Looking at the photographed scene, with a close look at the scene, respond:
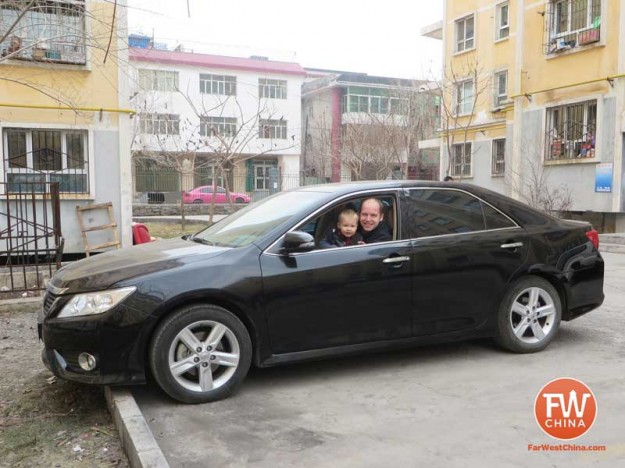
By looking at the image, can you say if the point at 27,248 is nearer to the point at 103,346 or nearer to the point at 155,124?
the point at 103,346

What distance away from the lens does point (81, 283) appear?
3.93 m

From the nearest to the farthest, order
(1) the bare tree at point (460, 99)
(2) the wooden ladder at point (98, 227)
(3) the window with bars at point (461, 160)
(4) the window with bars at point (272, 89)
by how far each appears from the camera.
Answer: (2) the wooden ladder at point (98, 227), (1) the bare tree at point (460, 99), (3) the window with bars at point (461, 160), (4) the window with bars at point (272, 89)

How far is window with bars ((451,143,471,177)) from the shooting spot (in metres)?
25.4

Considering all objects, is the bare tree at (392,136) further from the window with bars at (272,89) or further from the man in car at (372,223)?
the man in car at (372,223)

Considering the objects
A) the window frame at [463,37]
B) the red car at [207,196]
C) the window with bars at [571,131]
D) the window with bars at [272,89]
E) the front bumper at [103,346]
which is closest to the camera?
the front bumper at [103,346]

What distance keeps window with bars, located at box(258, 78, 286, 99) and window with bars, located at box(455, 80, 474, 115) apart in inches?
736

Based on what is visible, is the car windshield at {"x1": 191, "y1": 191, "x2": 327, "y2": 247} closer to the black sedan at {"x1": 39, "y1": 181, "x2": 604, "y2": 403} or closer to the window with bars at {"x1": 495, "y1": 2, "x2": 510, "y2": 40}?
the black sedan at {"x1": 39, "y1": 181, "x2": 604, "y2": 403}

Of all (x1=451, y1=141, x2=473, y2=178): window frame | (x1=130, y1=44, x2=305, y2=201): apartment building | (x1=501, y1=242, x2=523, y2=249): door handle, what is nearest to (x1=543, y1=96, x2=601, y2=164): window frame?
(x1=451, y1=141, x2=473, y2=178): window frame

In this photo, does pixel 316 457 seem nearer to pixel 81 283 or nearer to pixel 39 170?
pixel 81 283

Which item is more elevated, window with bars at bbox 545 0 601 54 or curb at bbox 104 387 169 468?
window with bars at bbox 545 0 601 54

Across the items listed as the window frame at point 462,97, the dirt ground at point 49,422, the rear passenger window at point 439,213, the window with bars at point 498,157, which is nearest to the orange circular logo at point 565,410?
the rear passenger window at point 439,213

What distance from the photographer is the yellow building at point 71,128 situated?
10805 mm

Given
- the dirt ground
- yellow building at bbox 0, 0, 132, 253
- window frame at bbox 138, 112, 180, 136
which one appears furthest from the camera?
window frame at bbox 138, 112, 180, 136

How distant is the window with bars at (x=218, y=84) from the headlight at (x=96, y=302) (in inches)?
1511
